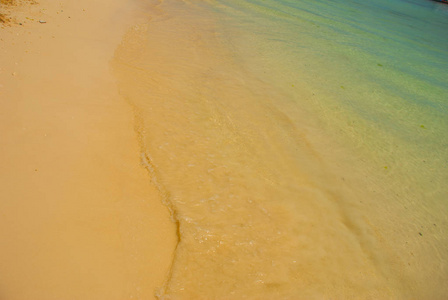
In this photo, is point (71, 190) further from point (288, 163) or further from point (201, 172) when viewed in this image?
point (288, 163)

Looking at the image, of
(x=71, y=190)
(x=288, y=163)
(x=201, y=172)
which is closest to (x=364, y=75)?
(x=288, y=163)

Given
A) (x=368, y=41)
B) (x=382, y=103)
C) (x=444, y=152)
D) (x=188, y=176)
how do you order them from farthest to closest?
1. (x=368, y=41)
2. (x=382, y=103)
3. (x=444, y=152)
4. (x=188, y=176)

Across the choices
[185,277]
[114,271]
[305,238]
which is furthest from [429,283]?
[114,271]

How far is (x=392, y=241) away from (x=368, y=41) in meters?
8.55

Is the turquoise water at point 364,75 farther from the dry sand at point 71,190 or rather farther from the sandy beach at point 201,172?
the dry sand at point 71,190

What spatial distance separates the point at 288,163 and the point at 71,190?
261cm

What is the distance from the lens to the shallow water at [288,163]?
253cm

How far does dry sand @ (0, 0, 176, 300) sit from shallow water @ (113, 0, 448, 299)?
233mm

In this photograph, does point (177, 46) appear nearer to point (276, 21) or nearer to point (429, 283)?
point (276, 21)

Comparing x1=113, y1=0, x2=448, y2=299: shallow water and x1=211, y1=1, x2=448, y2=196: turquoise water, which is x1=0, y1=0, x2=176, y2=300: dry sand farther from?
x1=211, y1=1, x2=448, y2=196: turquoise water

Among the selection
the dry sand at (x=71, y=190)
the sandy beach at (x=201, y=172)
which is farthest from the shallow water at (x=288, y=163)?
the dry sand at (x=71, y=190)

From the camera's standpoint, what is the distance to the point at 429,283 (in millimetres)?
2727

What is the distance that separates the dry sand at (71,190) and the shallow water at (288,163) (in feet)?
0.76

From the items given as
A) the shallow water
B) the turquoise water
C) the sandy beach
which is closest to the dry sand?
the sandy beach
